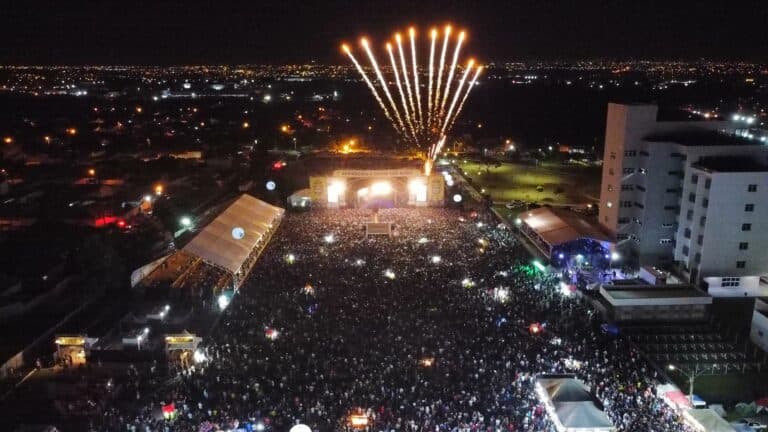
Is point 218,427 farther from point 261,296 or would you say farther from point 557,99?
point 557,99

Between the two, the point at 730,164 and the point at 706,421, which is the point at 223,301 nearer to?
the point at 706,421

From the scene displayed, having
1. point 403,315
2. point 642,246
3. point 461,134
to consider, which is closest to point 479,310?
point 403,315

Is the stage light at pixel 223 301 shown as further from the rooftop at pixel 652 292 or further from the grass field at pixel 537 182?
the grass field at pixel 537 182

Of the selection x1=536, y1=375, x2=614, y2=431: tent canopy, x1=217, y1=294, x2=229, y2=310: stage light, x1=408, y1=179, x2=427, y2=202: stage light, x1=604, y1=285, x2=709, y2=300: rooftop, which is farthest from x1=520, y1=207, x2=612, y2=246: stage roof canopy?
x1=217, y1=294, x2=229, y2=310: stage light

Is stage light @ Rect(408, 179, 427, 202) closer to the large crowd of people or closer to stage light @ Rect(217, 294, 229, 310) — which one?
the large crowd of people

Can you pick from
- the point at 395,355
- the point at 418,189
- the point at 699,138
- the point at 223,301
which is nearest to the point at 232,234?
the point at 223,301

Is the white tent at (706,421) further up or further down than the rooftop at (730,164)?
further down

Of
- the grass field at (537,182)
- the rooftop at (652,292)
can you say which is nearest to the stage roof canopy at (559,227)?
the rooftop at (652,292)
